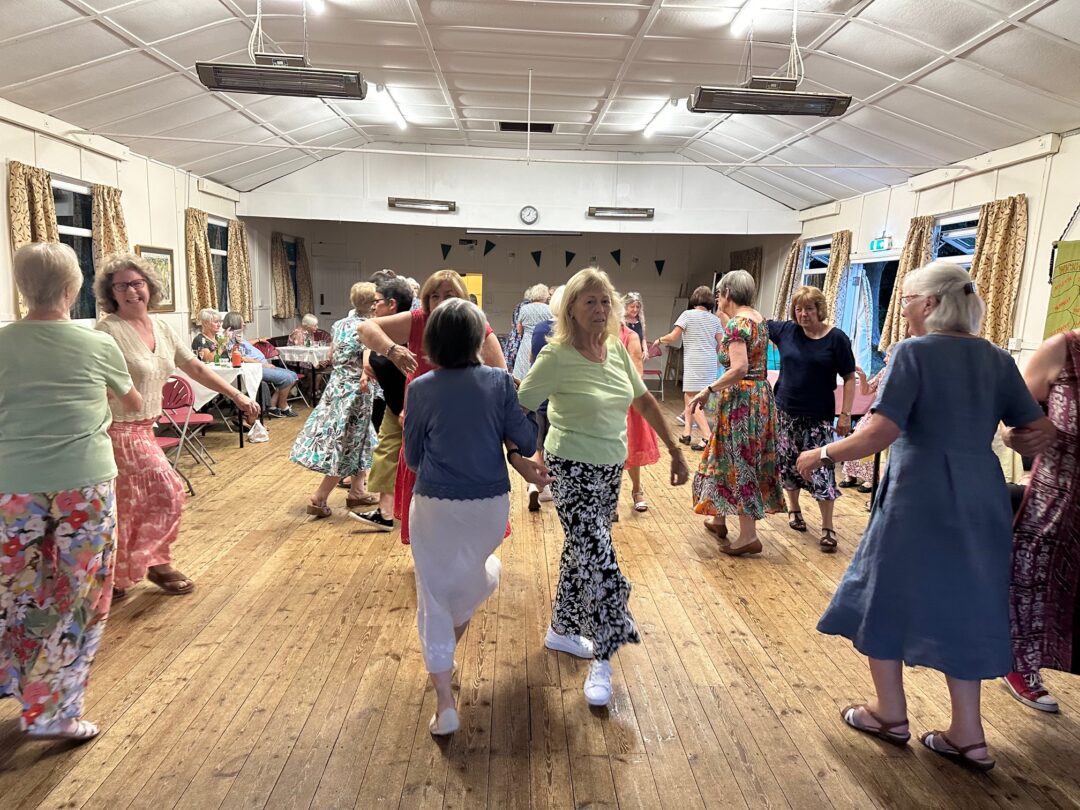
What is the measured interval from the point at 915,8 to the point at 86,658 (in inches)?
226

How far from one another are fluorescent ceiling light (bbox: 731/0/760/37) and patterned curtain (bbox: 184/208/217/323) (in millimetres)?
6454

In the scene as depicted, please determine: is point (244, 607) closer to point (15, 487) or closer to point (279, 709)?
point (279, 709)

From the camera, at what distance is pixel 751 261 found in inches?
464

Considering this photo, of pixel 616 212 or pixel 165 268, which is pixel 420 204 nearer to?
pixel 616 212

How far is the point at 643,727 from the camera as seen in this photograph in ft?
7.61

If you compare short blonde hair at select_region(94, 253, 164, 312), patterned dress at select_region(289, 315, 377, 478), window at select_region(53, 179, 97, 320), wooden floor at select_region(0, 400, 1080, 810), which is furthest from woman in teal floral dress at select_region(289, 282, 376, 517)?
window at select_region(53, 179, 97, 320)

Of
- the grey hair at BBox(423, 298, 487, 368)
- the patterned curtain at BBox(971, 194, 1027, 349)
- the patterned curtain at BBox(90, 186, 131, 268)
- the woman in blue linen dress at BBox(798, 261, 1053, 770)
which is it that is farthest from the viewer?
the patterned curtain at BBox(90, 186, 131, 268)

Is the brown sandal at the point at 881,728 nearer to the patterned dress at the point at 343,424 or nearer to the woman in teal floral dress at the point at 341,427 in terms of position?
the woman in teal floral dress at the point at 341,427

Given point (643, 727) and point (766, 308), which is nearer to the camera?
point (643, 727)

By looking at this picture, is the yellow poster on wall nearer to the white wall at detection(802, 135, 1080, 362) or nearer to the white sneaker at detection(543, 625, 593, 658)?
the white wall at detection(802, 135, 1080, 362)

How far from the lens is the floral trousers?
2.07 metres

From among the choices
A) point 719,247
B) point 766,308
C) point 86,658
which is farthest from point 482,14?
point 719,247

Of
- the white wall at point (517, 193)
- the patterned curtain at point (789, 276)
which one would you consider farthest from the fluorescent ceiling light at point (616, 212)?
the patterned curtain at point (789, 276)

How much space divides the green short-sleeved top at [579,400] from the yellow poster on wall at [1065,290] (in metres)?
4.46
